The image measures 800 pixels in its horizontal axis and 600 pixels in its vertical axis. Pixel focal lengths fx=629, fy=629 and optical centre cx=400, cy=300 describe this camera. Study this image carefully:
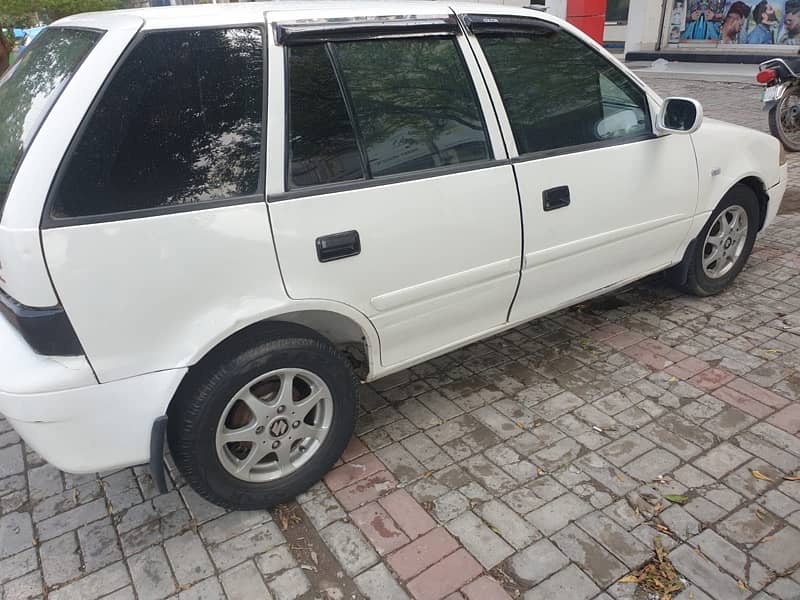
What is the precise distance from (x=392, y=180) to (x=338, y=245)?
0.39 metres

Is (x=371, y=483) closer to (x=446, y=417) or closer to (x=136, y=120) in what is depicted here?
(x=446, y=417)

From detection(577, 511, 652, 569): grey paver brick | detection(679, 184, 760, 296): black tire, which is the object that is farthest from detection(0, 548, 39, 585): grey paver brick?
detection(679, 184, 760, 296): black tire

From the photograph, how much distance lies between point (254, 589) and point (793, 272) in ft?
14.4

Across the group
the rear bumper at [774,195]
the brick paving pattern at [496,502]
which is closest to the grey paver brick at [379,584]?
the brick paving pattern at [496,502]

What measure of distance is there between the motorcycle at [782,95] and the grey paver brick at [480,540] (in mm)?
7167

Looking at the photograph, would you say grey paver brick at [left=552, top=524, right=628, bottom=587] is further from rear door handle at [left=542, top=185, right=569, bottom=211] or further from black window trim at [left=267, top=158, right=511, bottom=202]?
black window trim at [left=267, top=158, right=511, bottom=202]

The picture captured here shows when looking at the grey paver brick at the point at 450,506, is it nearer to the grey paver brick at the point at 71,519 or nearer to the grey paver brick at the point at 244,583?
the grey paver brick at the point at 244,583

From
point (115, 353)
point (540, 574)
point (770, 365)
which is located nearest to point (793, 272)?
point (770, 365)

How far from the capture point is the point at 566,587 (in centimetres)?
230

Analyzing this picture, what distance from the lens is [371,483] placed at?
286cm

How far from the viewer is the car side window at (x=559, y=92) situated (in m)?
3.01

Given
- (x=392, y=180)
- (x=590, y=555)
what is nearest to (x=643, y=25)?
(x=392, y=180)

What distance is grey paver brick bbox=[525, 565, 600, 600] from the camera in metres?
2.27

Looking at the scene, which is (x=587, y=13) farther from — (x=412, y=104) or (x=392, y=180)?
(x=392, y=180)
